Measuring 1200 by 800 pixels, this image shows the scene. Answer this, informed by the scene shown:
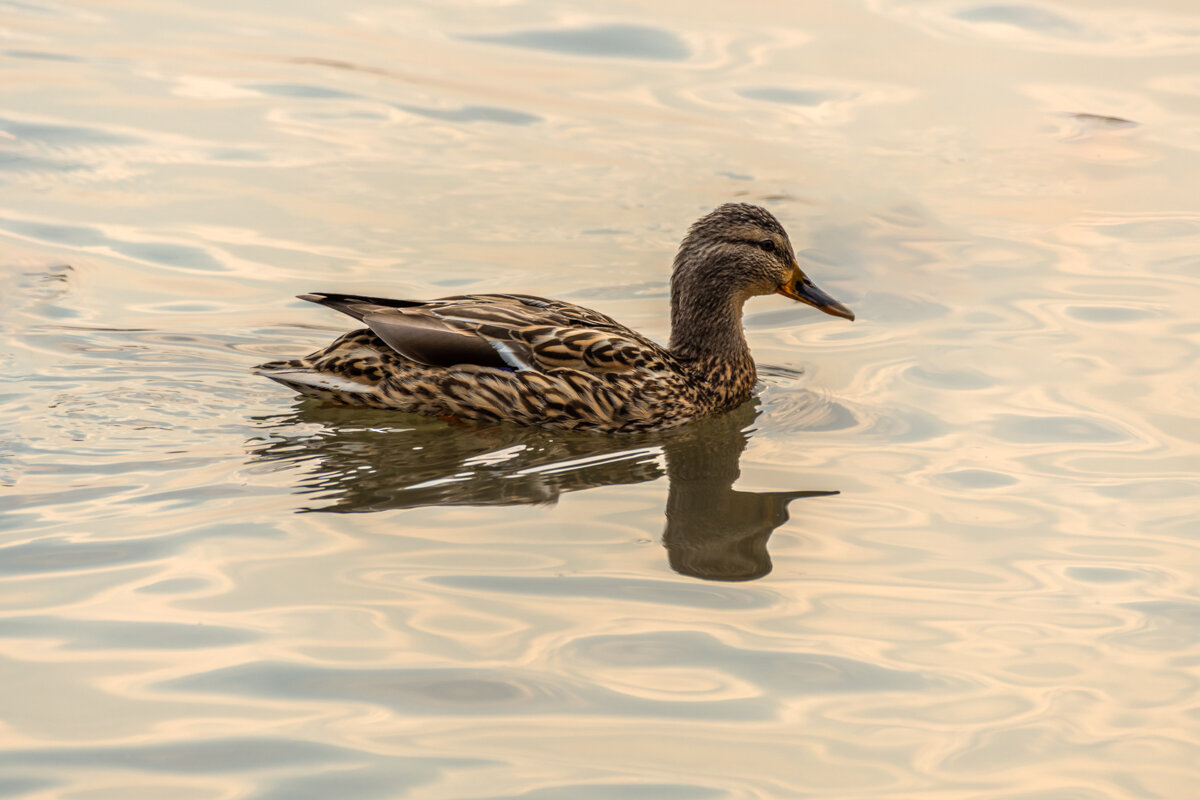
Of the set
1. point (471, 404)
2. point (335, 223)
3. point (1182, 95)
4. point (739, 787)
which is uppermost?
point (1182, 95)

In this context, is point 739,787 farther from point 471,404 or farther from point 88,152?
point 88,152

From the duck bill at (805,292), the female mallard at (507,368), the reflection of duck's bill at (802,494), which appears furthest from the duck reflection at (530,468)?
the duck bill at (805,292)

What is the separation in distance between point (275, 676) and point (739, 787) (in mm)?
1766

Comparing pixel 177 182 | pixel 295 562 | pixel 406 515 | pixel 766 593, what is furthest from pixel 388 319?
pixel 177 182

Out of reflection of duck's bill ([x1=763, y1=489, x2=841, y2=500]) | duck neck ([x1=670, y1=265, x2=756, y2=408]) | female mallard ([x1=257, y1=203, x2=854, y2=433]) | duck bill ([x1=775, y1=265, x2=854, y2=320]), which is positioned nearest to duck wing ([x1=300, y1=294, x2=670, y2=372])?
female mallard ([x1=257, y1=203, x2=854, y2=433])

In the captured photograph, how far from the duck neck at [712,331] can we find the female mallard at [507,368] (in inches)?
2.5

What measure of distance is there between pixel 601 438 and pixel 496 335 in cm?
87

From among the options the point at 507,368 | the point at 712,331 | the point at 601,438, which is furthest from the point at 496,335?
the point at 712,331

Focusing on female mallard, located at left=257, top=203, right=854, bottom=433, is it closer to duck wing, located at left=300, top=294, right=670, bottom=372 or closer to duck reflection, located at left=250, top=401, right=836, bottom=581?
duck wing, located at left=300, top=294, right=670, bottom=372

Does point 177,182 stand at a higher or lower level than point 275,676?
higher

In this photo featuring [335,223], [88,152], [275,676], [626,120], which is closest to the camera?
[275,676]

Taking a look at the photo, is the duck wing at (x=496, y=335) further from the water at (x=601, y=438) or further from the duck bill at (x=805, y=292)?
the duck bill at (x=805, y=292)

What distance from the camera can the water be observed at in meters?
5.76

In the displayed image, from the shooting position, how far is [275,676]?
593 cm
